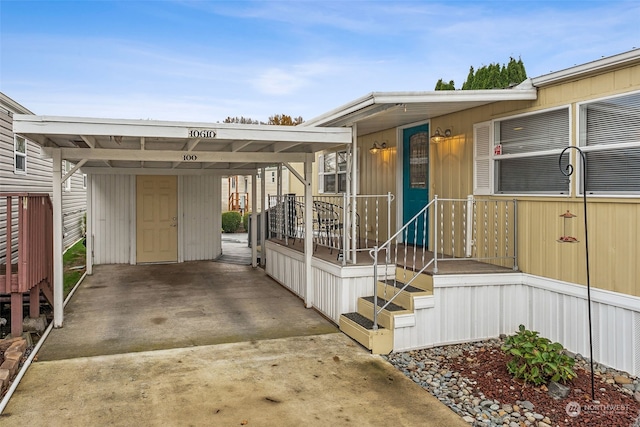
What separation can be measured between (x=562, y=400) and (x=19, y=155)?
30.3ft

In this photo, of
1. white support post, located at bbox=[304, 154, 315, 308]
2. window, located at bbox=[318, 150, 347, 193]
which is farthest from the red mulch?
window, located at bbox=[318, 150, 347, 193]

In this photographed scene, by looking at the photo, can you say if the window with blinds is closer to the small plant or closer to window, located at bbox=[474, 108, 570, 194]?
window, located at bbox=[474, 108, 570, 194]

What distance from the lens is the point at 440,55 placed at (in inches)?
681

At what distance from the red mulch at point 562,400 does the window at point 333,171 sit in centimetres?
533

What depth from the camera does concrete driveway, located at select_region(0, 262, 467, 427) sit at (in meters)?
3.38

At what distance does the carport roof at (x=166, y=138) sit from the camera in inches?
185

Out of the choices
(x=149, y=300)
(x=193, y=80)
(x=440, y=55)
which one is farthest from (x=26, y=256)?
(x=193, y=80)

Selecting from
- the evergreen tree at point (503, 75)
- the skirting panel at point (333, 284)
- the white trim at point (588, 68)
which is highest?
the evergreen tree at point (503, 75)

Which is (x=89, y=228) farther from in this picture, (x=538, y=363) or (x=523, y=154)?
(x=538, y=363)

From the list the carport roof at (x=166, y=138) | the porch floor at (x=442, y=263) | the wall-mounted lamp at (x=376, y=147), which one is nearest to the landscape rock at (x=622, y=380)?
the porch floor at (x=442, y=263)

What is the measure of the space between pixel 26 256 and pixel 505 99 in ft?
18.1

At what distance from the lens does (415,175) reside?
287 inches

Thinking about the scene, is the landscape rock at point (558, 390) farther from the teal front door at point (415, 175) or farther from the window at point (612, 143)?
the teal front door at point (415, 175)

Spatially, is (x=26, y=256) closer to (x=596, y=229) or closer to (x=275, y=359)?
(x=275, y=359)
